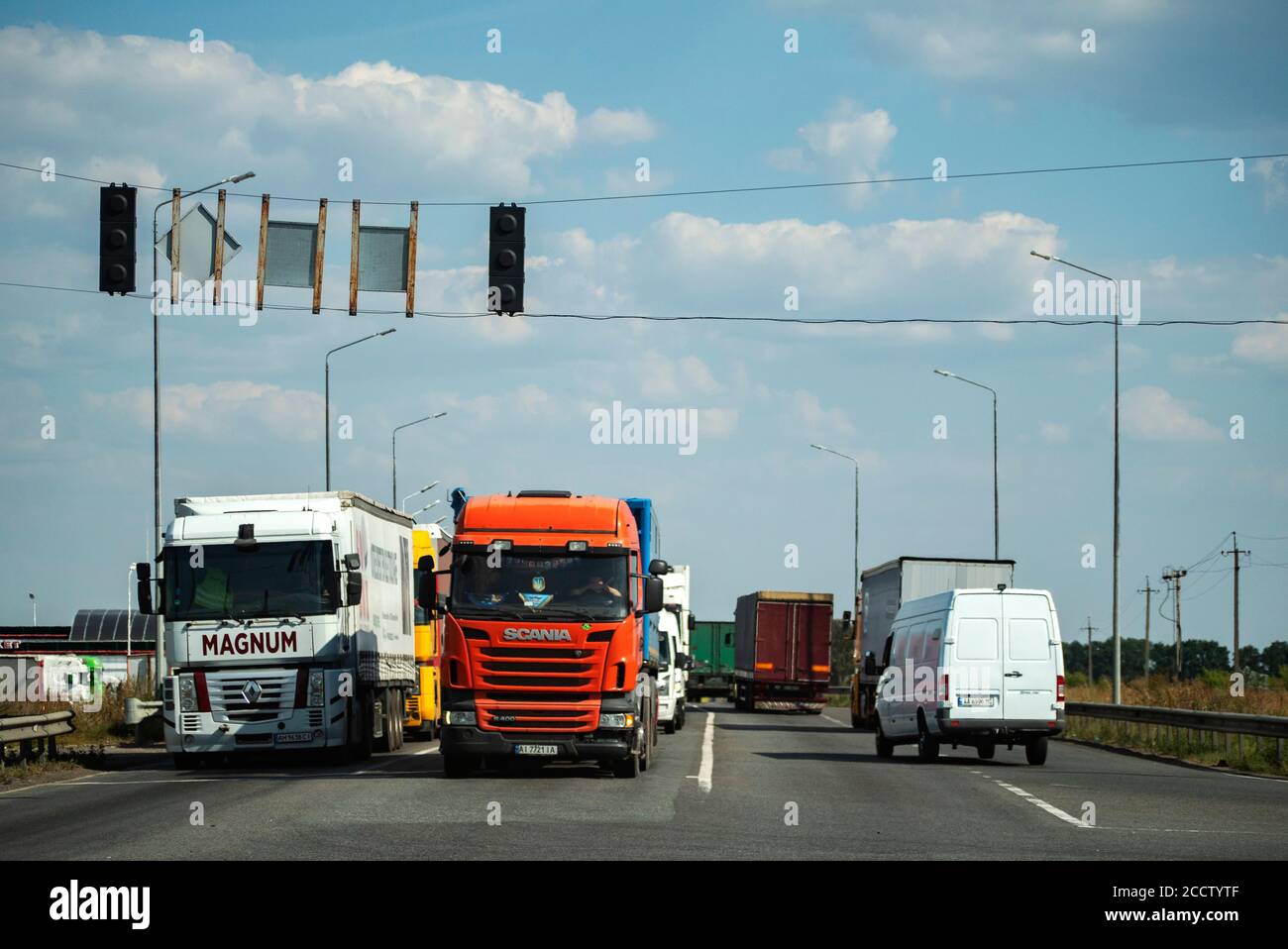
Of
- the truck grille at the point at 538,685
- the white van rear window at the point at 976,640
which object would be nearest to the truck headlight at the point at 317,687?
the truck grille at the point at 538,685

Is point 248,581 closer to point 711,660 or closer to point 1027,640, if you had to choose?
point 1027,640

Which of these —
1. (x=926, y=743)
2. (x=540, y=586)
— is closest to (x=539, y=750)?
(x=540, y=586)

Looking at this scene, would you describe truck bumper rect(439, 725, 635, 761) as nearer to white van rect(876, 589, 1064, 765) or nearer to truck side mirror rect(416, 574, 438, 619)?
truck side mirror rect(416, 574, 438, 619)

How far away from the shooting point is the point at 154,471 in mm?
33719

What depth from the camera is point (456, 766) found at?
70.2 ft

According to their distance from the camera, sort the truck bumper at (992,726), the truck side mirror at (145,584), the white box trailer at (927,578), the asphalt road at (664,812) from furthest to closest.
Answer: the white box trailer at (927,578), the truck bumper at (992,726), the truck side mirror at (145,584), the asphalt road at (664,812)

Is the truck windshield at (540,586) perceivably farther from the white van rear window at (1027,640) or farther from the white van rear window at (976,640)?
the white van rear window at (1027,640)

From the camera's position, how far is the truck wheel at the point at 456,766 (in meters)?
21.1

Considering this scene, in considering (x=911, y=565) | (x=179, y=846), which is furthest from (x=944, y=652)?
(x=179, y=846)

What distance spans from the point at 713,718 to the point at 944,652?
25310 millimetres

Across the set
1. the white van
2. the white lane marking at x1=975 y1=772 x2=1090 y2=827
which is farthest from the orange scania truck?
the white van

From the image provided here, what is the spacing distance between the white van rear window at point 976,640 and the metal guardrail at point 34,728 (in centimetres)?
1282

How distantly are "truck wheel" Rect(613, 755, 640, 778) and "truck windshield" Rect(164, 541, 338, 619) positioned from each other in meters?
4.58

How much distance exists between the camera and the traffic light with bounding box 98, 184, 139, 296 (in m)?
20.9
